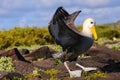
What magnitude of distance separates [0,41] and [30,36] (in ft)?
10.0

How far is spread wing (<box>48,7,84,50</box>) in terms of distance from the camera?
1106 centimetres

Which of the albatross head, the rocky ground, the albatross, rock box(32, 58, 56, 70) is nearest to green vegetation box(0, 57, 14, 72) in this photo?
the rocky ground

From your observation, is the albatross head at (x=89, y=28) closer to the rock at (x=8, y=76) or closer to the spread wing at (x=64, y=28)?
the spread wing at (x=64, y=28)

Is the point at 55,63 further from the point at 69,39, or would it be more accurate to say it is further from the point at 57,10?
the point at 57,10

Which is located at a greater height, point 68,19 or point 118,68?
point 68,19

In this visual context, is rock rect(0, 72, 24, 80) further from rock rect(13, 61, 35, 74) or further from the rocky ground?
rock rect(13, 61, 35, 74)

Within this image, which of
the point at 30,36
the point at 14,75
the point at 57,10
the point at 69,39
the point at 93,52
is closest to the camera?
the point at 14,75

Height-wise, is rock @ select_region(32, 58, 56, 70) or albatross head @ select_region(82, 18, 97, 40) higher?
albatross head @ select_region(82, 18, 97, 40)

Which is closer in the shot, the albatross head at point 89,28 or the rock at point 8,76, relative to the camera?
the rock at point 8,76

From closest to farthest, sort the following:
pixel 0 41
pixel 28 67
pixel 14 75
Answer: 1. pixel 14 75
2. pixel 28 67
3. pixel 0 41

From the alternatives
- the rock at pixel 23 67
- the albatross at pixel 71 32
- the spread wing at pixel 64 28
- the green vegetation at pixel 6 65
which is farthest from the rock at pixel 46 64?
the spread wing at pixel 64 28

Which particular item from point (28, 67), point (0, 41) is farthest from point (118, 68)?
point (0, 41)

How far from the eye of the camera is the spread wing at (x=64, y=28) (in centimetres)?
1106

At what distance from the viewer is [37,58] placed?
1627 cm
